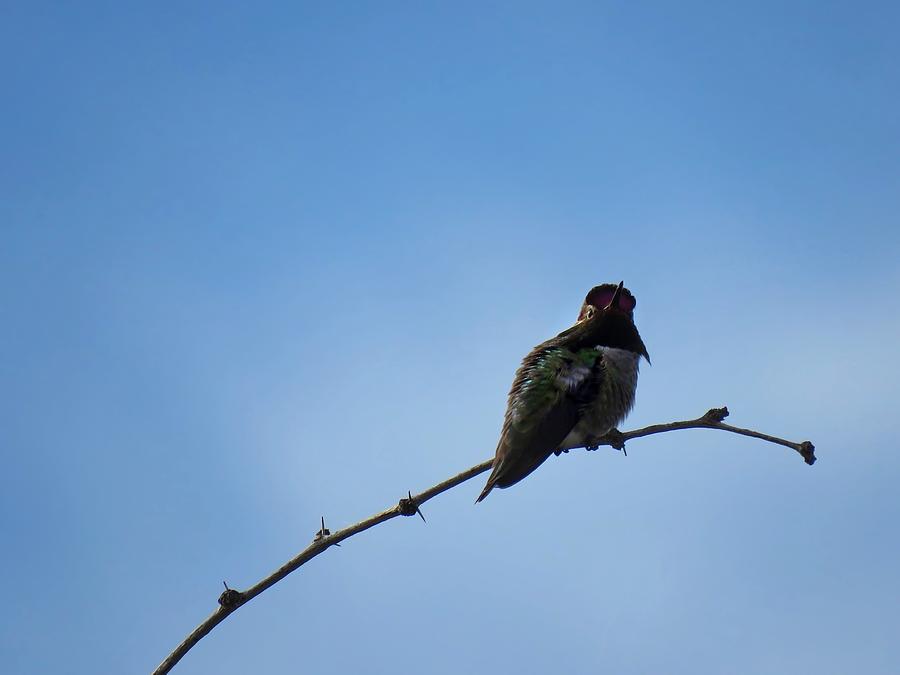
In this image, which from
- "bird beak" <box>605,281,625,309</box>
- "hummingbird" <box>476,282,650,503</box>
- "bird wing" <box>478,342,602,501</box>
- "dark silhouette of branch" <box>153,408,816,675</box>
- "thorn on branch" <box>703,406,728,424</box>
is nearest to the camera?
"dark silhouette of branch" <box>153,408,816,675</box>

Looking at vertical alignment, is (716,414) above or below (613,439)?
below

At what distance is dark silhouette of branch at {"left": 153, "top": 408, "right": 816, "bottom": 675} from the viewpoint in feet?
12.2

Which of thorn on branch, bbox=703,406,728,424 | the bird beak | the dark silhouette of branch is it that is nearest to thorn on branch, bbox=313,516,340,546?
the dark silhouette of branch

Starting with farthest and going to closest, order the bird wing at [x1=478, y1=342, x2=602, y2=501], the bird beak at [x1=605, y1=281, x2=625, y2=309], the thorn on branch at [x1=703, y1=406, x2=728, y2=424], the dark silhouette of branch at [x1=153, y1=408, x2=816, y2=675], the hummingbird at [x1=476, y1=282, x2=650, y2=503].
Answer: the bird beak at [x1=605, y1=281, x2=625, y2=309] → the hummingbird at [x1=476, y1=282, x2=650, y2=503] → the bird wing at [x1=478, y1=342, x2=602, y2=501] → the thorn on branch at [x1=703, y1=406, x2=728, y2=424] → the dark silhouette of branch at [x1=153, y1=408, x2=816, y2=675]

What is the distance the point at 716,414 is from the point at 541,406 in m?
2.68

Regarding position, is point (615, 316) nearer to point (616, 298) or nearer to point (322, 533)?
point (616, 298)

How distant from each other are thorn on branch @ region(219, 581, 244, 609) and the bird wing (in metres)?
2.75

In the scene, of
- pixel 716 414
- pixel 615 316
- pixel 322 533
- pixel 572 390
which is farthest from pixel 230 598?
pixel 615 316

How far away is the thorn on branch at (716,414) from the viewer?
491 centimetres

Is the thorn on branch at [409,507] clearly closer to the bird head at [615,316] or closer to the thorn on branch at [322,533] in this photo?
the thorn on branch at [322,533]

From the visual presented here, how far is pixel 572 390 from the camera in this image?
305 inches

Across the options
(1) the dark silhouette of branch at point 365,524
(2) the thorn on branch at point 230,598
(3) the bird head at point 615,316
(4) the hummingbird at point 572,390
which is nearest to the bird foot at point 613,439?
(4) the hummingbird at point 572,390

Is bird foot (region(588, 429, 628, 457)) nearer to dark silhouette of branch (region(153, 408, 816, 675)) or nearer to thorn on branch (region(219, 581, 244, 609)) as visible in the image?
dark silhouette of branch (region(153, 408, 816, 675))

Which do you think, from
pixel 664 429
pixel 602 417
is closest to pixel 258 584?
pixel 664 429
